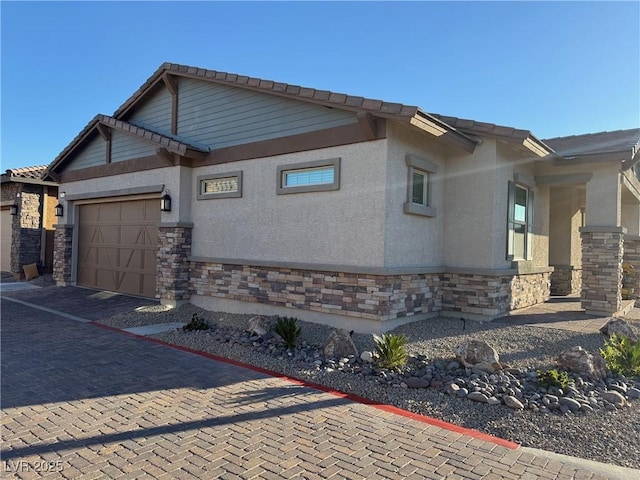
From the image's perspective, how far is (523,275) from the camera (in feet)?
33.5

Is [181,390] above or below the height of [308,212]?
below

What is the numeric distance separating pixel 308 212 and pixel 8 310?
809 centimetres

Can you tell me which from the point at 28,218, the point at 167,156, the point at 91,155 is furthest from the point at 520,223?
the point at 28,218

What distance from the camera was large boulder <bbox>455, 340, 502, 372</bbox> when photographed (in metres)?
5.82

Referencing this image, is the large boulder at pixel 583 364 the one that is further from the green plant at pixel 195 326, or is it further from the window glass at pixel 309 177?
the green plant at pixel 195 326

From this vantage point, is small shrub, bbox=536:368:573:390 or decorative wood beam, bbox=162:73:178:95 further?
decorative wood beam, bbox=162:73:178:95

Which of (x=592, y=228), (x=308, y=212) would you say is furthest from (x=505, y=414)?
(x=592, y=228)

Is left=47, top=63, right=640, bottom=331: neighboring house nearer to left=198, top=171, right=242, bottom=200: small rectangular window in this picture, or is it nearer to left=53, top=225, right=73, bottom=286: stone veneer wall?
left=198, top=171, right=242, bottom=200: small rectangular window

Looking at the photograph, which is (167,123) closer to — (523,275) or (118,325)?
(118,325)

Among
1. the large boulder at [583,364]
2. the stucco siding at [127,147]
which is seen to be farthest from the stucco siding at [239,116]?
the large boulder at [583,364]

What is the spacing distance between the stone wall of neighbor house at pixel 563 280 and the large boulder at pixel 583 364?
26.1ft

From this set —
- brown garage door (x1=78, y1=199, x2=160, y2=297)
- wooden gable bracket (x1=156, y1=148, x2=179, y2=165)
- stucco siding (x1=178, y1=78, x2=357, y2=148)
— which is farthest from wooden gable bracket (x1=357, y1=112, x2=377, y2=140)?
brown garage door (x1=78, y1=199, x2=160, y2=297)

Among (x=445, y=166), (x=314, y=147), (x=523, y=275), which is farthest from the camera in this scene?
(x=523, y=275)

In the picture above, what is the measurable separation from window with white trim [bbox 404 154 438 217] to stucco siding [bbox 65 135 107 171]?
Result: 9658 millimetres
